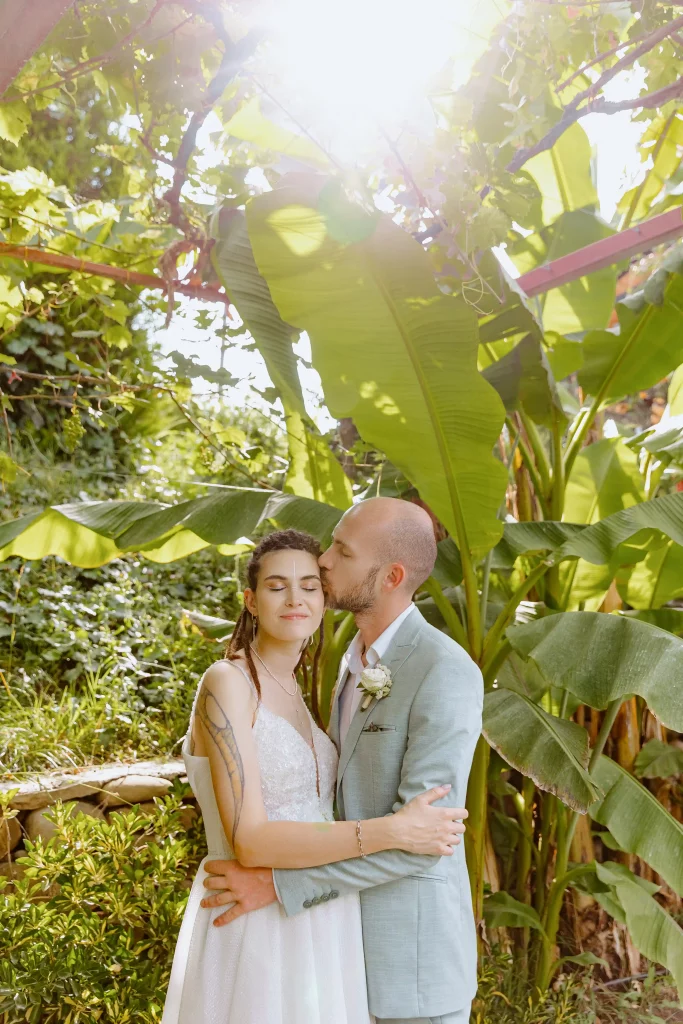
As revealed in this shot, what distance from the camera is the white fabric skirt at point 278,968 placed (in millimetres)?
1710

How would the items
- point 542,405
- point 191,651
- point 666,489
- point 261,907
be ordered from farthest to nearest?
point 666,489 → point 191,651 → point 542,405 → point 261,907

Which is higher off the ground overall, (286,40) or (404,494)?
(286,40)

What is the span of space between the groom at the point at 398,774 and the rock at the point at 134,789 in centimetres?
225

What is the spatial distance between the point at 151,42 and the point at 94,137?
553cm

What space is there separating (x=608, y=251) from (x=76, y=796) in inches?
127

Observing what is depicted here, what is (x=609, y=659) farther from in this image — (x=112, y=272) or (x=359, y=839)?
(x=112, y=272)

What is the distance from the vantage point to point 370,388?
2.45 meters

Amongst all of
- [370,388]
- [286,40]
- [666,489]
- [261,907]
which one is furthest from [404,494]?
[666,489]

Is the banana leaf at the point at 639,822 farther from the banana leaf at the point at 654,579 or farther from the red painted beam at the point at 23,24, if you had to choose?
the red painted beam at the point at 23,24

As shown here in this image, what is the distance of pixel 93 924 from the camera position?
299 centimetres

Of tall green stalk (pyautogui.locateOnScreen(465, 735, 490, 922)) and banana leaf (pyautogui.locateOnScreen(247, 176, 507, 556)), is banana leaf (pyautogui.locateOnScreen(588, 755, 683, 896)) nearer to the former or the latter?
tall green stalk (pyautogui.locateOnScreen(465, 735, 490, 922))

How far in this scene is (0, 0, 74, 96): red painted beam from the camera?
1268 millimetres

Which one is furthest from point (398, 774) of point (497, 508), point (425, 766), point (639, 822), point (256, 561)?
point (639, 822)

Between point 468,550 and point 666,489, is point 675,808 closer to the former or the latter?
point 666,489
